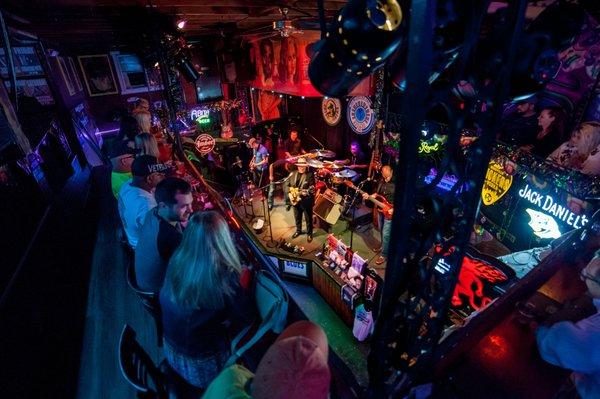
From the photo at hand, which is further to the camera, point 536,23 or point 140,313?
point 140,313

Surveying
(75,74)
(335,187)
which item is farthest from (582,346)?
(75,74)

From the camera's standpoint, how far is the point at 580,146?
4.26 m

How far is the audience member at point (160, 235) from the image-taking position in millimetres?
2670

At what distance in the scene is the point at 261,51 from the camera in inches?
396

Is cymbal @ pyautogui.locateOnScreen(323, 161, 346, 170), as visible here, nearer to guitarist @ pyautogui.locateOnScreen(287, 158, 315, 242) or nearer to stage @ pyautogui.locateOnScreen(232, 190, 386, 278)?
guitarist @ pyautogui.locateOnScreen(287, 158, 315, 242)

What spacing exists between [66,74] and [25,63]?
13.7ft

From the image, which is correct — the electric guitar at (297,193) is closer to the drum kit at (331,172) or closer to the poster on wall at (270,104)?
the drum kit at (331,172)

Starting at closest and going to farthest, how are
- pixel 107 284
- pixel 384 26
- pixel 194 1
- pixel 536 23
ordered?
pixel 384 26 < pixel 536 23 < pixel 194 1 < pixel 107 284

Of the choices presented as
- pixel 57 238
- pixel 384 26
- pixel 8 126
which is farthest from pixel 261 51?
pixel 384 26

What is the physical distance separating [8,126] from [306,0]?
4908 millimetres

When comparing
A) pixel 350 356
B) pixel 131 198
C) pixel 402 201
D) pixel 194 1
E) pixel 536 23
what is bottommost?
pixel 350 356

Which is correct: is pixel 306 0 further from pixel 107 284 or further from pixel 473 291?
pixel 107 284

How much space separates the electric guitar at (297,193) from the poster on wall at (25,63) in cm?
628

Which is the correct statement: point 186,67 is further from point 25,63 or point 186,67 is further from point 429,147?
point 429,147
